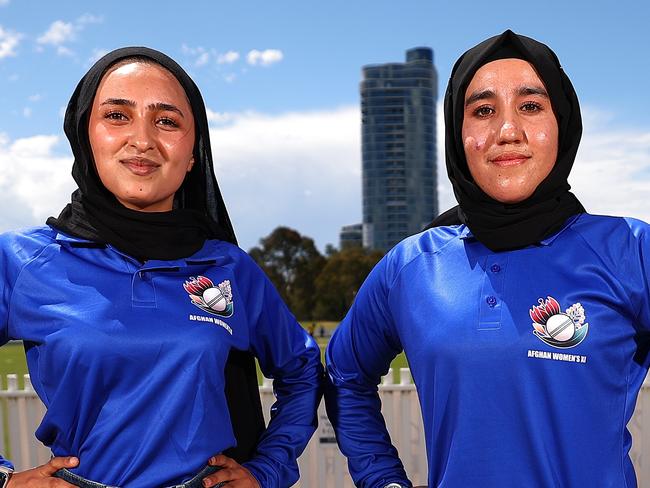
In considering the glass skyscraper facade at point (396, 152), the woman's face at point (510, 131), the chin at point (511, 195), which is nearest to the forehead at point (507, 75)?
the woman's face at point (510, 131)

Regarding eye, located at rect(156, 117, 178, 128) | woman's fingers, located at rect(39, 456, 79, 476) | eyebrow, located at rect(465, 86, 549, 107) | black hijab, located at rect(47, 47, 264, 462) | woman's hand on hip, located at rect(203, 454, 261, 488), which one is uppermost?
eyebrow, located at rect(465, 86, 549, 107)

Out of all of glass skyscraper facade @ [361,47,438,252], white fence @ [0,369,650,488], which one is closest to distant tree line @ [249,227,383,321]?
white fence @ [0,369,650,488]

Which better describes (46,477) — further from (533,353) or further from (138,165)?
(533,353)

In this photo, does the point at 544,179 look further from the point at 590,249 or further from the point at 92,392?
the point at 92,392

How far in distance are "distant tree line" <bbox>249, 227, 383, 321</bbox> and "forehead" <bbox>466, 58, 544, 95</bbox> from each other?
4392 centimetres

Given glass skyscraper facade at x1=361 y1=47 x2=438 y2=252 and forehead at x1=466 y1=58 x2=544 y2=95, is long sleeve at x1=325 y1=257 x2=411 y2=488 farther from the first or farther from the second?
glass skyscraper facade at x1=361 y1=47 x2=438 y2=252

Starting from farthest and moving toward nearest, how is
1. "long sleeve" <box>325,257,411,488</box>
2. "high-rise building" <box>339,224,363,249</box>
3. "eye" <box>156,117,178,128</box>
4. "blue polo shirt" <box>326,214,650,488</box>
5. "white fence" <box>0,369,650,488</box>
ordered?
"high-rise building" <box>339,224,363,249</box>, "white fence" <box>0,369,650,488</box>, "long sleeve" <box>325,257,411,488</box>, "eye" <box>156,117,178,128</box>, "blue polo shirt" <box>326,214,650,488</box>

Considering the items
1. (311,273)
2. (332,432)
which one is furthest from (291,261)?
(332,432)

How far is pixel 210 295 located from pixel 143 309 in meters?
0.24

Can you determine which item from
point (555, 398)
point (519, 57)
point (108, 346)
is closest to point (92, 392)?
point (108, 346)

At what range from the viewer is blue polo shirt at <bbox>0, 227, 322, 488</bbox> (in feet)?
6.72

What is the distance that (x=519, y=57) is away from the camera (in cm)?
220

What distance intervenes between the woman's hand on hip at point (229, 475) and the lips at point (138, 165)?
0.88 m

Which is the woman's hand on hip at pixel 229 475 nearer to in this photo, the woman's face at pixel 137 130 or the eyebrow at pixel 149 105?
the woman's face at pixel 137 130
